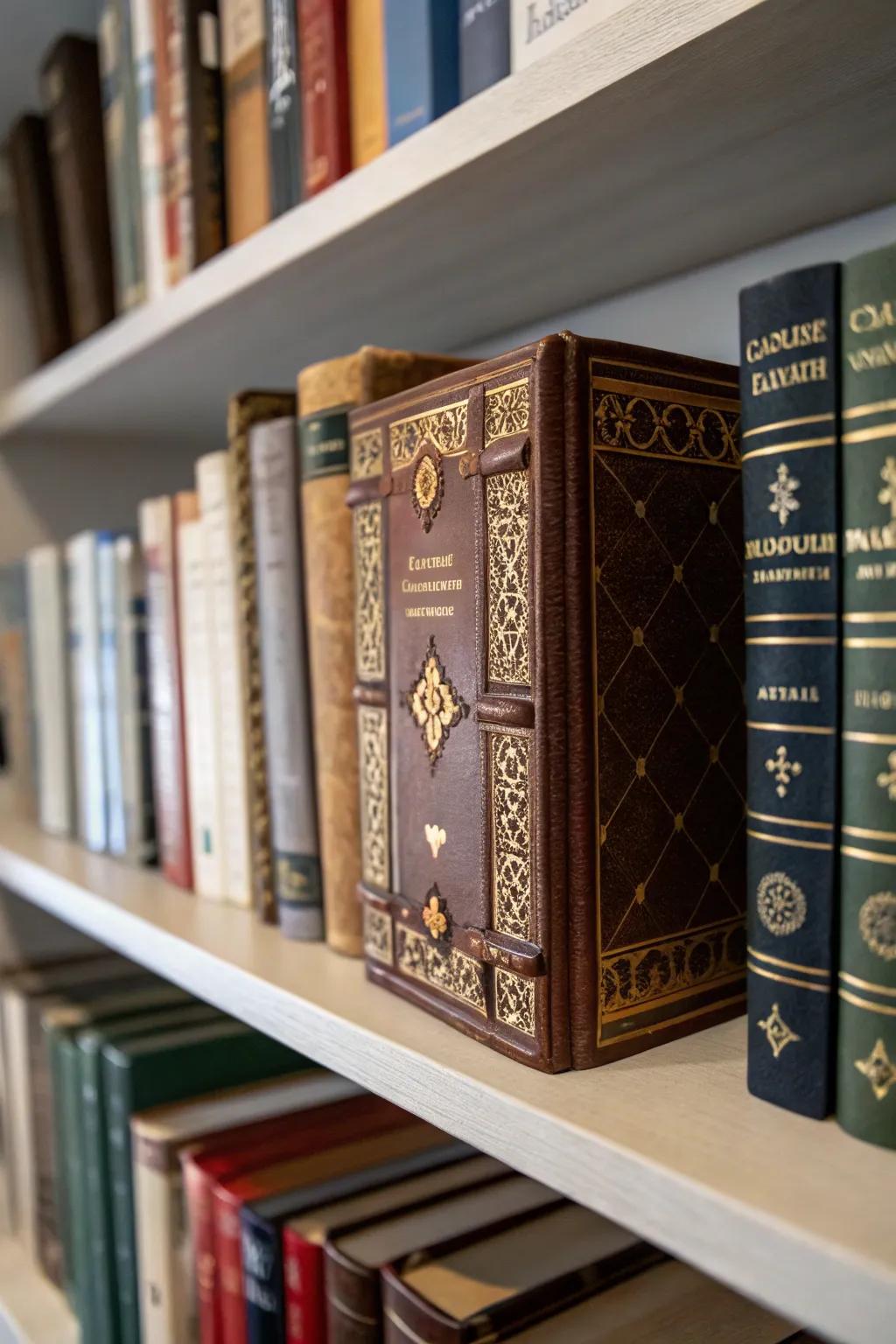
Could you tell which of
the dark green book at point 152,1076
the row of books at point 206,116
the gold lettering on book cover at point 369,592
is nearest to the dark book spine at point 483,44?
the row of books at point 206,116

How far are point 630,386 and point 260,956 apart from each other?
0.37 meters

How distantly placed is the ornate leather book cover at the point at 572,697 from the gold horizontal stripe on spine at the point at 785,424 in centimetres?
6

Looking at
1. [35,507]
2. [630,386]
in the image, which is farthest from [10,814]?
[630,386]

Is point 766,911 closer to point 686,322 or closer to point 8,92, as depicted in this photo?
point 686,322

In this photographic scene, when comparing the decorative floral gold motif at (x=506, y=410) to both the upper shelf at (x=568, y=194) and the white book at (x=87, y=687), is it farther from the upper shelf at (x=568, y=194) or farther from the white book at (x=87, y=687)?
the white book at (x=87, y=687)

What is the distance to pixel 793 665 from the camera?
1.19 ft

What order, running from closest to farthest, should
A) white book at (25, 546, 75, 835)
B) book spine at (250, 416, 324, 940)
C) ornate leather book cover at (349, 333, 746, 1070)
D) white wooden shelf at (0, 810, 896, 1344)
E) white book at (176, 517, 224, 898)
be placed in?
white wooden shelf at (0, 810, 896, 1344) → ornate leather book cover at (349, 333, 746, 1070) → book spine at (250, 416, 324, 940) → white book at (176, 517, 224, 898) → white book at (25, 546, 75, 835)

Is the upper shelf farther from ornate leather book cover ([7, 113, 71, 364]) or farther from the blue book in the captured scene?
ornate leather book cover ([7, 113, 71, 364])

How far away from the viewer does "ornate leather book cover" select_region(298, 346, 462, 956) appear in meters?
0.57

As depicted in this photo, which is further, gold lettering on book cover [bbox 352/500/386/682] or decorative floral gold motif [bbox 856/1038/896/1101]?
gold lettering on book cover [bbox 352/500/386/682]

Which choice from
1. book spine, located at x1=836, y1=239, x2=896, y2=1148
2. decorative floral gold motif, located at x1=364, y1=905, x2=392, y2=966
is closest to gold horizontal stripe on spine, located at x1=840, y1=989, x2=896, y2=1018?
book spine, located at x1=836, y1=239, x2=896, y2=1148

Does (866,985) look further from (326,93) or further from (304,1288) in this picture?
(326,93)

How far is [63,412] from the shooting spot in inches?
39.0

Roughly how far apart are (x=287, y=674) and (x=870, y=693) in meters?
0.37
